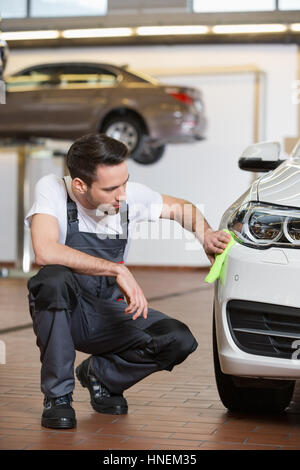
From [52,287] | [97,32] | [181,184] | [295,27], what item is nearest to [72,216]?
[52,287]

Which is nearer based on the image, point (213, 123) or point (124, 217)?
point (124, 217)

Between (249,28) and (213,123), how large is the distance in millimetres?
2018

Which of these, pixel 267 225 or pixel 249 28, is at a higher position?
pixel 249 28

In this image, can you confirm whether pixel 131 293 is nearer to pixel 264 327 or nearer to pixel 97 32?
pixel 264 327

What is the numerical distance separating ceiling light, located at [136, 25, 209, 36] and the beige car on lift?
2553 mm

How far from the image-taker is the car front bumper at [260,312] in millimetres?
3184

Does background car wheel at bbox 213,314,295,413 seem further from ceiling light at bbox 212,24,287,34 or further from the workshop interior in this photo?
ceiling light at bbox 212,24,287,34

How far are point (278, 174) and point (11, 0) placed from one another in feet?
48.1

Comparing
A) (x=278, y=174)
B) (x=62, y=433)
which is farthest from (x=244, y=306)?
(x=62, y=433)

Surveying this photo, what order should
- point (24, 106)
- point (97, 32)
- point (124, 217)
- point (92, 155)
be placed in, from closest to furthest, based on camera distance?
point (92, 155) → point (124, 217) → point (24, 106) → point (97, 32)

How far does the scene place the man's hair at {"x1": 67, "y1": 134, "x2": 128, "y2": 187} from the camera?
3.48 meters

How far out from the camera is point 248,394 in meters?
3.75

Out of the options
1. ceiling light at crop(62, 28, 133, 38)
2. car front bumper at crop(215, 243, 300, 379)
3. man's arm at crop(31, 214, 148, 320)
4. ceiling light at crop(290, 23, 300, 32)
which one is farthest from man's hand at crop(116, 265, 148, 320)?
ceiling light at crop(62, 28, 133, 38)

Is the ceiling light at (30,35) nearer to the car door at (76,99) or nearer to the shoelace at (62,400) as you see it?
the car door at (76,99)
